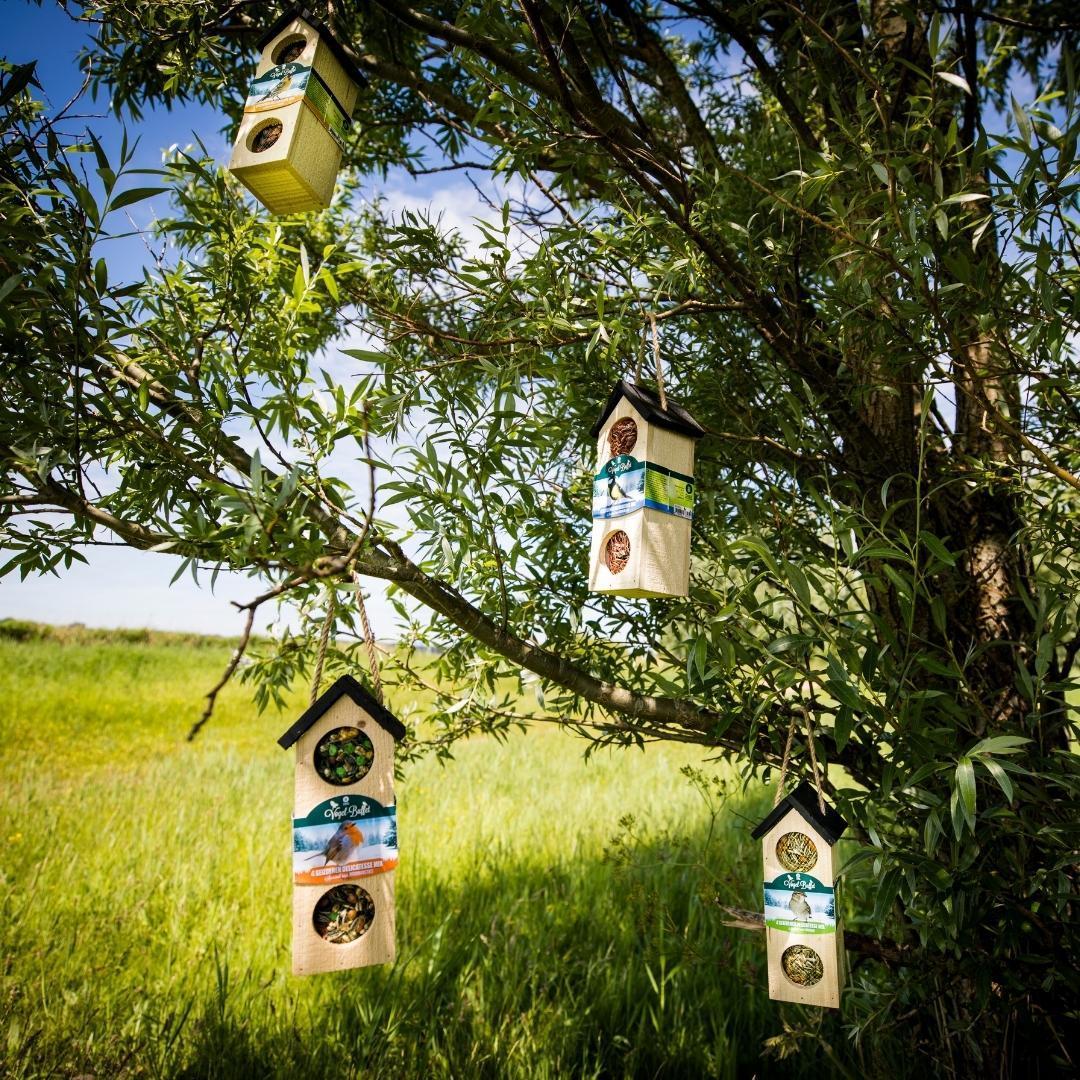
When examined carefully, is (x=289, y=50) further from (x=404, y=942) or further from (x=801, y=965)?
(x=404, y=942)

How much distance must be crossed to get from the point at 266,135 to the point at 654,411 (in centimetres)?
93

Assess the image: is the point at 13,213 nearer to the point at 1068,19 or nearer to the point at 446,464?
the point at 446,464

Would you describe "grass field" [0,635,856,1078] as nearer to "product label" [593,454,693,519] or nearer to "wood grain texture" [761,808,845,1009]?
"wood grain texture" [761,808,845,1009]

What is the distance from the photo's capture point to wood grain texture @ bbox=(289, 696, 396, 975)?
4.04 feet

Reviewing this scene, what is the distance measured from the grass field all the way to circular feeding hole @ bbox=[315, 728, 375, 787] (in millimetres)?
791

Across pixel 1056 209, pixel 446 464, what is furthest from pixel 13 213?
pixel 1056 209

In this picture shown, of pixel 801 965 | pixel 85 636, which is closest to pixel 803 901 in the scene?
pixel 801 965

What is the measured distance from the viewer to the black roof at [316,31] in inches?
60.4

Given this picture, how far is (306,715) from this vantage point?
1.25 metres

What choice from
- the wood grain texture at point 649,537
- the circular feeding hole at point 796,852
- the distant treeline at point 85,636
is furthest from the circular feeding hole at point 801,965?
the distant treeline at point 85,636

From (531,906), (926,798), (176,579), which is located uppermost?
(176,579)

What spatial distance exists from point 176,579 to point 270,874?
3176mm

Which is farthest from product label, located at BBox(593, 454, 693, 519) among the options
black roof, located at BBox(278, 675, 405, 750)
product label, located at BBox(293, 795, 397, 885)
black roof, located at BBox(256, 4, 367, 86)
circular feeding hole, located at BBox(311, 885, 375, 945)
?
black roof, located at BBox(256, 4, 367, 86)

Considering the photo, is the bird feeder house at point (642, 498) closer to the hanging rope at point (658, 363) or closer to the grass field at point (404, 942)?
the hanging rope at point (658, 363)
